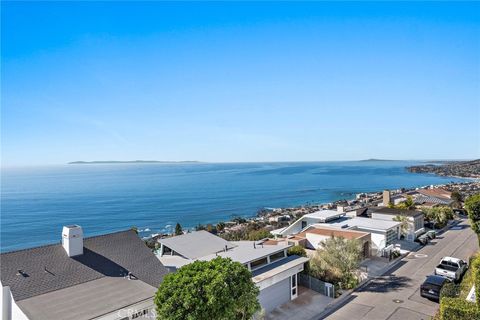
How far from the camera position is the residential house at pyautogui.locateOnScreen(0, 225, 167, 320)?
42.9 feet

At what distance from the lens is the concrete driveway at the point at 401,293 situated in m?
17.5

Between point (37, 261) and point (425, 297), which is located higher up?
point (37, 261)

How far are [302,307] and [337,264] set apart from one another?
4404 mm

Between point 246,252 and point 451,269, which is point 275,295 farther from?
point 451,269

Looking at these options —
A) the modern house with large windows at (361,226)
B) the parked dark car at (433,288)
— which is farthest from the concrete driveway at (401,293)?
the modern house with large windows at (361,226)

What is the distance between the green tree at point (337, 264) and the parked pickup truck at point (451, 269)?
591 centimetres

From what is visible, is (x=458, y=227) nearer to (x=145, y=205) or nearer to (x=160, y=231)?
(x=160, y=231)

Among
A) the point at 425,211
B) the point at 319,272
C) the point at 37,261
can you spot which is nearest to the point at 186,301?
the point at 37,261

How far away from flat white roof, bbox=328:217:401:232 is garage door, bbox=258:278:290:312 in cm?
1431

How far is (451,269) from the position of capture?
21.9 metres

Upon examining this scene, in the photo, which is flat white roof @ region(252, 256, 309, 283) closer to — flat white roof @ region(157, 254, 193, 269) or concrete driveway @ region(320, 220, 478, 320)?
concrete driveway @ region(320, 220, 478, 320)

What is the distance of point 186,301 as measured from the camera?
11039mm

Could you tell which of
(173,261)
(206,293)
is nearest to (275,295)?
(173,261)

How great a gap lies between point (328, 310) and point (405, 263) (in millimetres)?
12005
